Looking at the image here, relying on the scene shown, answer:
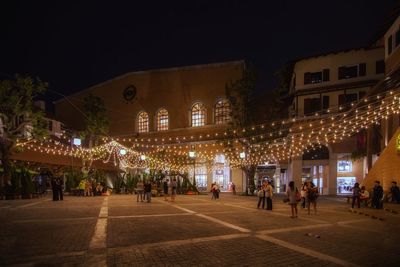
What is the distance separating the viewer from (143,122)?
160 ft

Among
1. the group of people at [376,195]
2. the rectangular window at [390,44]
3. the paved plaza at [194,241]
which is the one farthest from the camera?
the rectangular window at [390,44]

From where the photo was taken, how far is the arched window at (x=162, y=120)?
155ft

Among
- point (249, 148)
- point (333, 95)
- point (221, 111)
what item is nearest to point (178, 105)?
point (221, 111)

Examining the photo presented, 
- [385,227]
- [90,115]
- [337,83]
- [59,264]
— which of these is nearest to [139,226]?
[59,264]

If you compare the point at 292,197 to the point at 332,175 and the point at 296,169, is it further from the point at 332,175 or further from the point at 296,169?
the point at 296,169

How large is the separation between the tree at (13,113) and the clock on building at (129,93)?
2150 centimetres

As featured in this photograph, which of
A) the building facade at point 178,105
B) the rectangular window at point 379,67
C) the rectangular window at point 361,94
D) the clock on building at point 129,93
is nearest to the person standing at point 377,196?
the rectangular window at point 361,94

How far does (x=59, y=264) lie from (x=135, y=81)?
43.0 meters

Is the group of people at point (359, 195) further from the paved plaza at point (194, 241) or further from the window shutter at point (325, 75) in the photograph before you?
the window shutter at point (325, 75)

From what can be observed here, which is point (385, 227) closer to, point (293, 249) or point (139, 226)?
point (293, 249)

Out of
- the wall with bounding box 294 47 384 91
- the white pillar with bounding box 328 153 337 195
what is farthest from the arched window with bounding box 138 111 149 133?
the white pillar with bounding box 328 153 337 195

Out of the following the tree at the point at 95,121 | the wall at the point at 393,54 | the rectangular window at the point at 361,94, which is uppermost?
the wall at the point at 393,54

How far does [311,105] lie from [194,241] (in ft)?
90.6

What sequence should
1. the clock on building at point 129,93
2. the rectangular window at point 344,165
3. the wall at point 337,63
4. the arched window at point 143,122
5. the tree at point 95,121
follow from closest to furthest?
the wall at point 337,63
the rectangular window at point 344,165
the tree at point 95,121
the arched window at point 143,122
the clock on building at point 129,93
